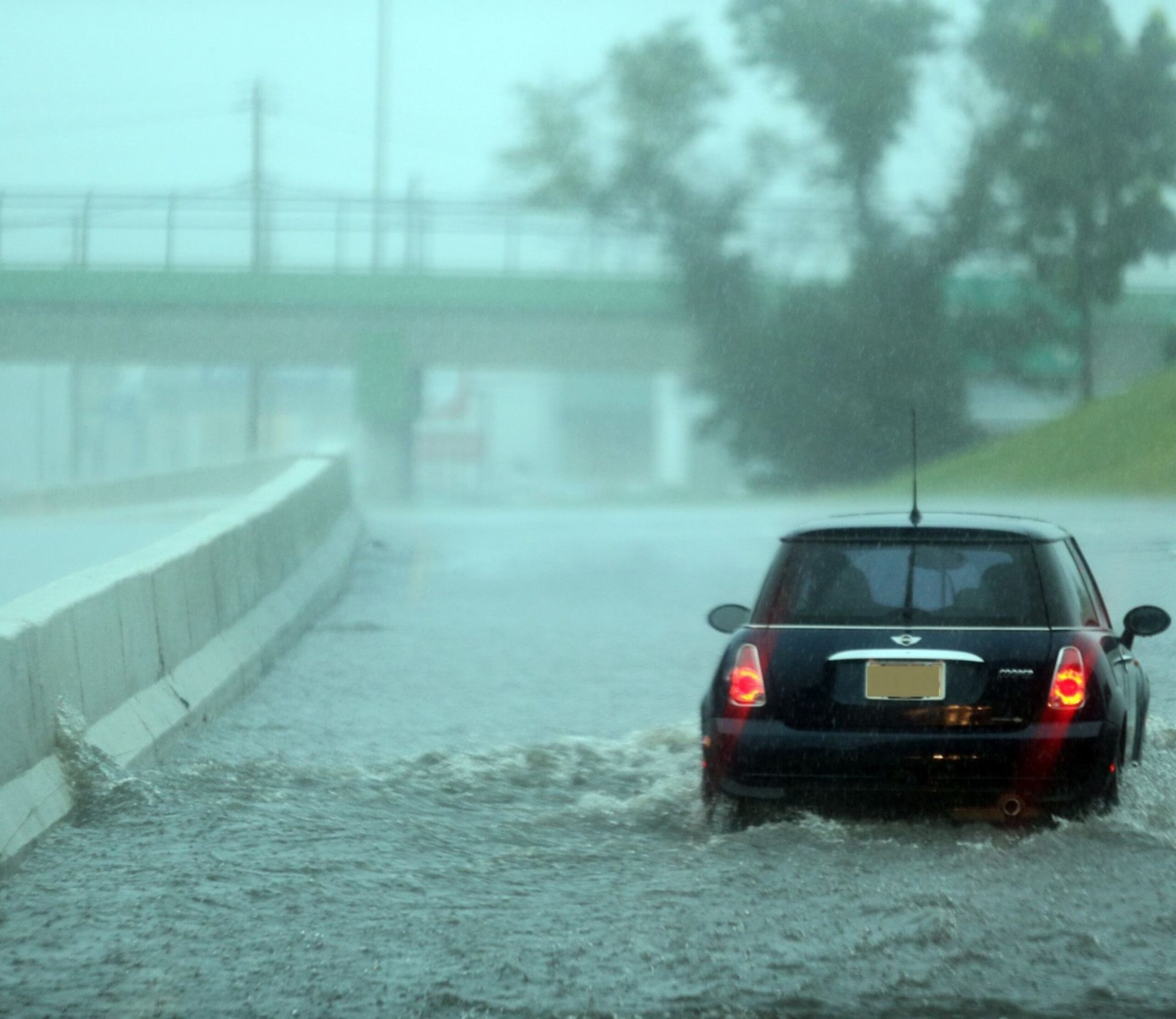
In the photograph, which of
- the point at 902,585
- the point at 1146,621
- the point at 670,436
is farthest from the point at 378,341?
Result: the point at 670,436

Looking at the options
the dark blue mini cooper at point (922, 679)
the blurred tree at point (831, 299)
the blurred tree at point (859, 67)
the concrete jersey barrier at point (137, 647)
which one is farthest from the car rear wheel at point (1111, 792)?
the blurred tree at point (859, 67)

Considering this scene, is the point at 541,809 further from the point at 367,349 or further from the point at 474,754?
the point at 367,349

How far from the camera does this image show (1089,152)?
196 feet

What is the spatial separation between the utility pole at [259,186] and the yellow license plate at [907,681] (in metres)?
41.5

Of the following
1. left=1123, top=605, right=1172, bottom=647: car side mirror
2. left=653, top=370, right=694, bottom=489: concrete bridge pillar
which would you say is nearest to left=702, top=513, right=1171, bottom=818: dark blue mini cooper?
left=1123, top=605, right=1172, bottom=647: car side mirror

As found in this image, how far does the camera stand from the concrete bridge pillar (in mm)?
107562

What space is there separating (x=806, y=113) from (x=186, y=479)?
1284 inches

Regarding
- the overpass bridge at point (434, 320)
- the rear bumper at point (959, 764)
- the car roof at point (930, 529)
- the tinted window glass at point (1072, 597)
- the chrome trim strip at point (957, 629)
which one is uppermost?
the overpass bridge at point (434, 320)

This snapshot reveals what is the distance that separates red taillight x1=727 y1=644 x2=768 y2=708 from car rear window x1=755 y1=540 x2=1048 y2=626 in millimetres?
169

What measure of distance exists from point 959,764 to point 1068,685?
469mm

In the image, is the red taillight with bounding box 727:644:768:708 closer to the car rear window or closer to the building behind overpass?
the car rear window

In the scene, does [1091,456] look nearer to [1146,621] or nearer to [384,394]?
[384,394]

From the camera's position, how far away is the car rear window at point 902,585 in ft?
23.7

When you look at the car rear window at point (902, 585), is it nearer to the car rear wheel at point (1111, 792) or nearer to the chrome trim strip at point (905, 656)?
the chrome trim strip at point (905, 656)
